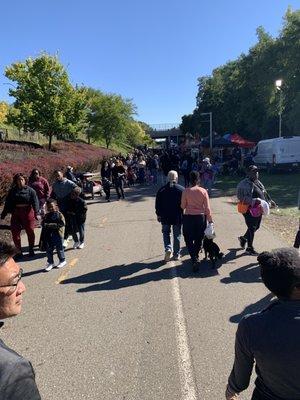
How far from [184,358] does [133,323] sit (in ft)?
3.81

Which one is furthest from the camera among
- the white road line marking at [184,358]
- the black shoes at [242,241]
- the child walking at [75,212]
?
the child walking at [75,212]

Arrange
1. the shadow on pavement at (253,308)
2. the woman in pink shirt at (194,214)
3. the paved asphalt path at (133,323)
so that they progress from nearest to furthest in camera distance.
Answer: the paved asphalt path at (133,323) → the shadow on pavement at (253,308) → the woman in pink shirt at (194,214)

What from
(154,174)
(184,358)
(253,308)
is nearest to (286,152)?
(154,174)

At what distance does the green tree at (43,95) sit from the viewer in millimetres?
30156

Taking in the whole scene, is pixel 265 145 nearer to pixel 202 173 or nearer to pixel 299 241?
pixel 202 173

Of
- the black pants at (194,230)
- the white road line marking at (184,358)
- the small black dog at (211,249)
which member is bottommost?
the white road line marking at (184,358)

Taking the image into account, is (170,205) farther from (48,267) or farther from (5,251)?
(5,251)

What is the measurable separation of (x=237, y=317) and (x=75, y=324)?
7.18ft

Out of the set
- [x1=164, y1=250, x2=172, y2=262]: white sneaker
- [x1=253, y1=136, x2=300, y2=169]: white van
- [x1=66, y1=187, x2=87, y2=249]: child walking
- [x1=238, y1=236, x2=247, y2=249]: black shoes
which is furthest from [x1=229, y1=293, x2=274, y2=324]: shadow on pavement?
[x1=253, y1=136, x2=300, y2=169]: white van

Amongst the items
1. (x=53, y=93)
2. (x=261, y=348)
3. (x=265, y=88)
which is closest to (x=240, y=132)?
(x=265, y=88)

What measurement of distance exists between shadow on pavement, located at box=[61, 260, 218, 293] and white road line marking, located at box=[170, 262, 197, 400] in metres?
1.10

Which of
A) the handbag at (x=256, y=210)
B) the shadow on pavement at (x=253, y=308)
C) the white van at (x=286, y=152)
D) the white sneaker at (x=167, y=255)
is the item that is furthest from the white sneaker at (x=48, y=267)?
the white van at (x=286, y=152)

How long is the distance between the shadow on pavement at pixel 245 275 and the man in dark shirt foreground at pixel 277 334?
5144mm

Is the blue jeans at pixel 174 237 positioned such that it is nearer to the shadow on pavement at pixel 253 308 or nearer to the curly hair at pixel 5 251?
the shadow on pavement at pixel 253 308
